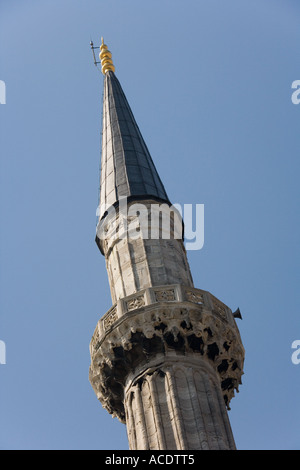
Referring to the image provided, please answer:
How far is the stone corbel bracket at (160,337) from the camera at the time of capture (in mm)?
22875

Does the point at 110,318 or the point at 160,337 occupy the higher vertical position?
the point at 110,318

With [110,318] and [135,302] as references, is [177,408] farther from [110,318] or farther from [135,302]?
[110,318]

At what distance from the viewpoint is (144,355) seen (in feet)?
75.2

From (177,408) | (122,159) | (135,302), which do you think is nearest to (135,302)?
(135,302)

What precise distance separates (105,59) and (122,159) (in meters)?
7.57

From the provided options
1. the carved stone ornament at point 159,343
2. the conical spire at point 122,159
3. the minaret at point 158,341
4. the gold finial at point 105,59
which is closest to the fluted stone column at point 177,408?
the minaret at point 158,341

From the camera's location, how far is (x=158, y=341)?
22875 millimetres

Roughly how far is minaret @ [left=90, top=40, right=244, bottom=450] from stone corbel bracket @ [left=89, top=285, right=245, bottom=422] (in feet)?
0.08

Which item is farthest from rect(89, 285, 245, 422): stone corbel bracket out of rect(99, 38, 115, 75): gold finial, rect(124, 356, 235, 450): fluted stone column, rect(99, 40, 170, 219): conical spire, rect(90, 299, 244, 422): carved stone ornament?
rect(99, 38, 115, 75): gold finial
